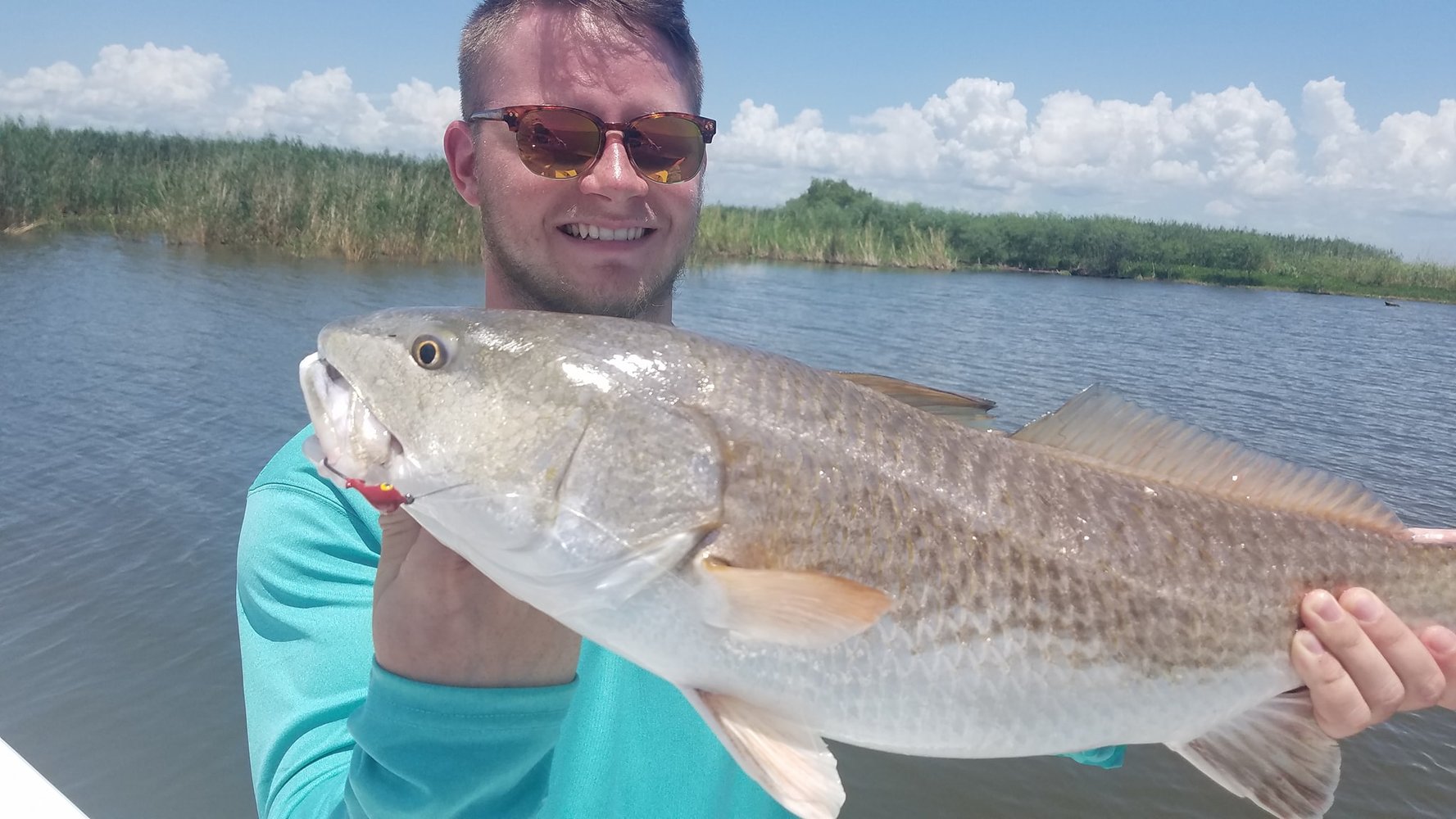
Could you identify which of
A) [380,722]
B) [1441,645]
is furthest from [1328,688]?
[380,722]

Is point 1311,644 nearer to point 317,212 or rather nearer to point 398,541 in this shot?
point 398,541

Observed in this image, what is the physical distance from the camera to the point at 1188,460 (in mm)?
2055

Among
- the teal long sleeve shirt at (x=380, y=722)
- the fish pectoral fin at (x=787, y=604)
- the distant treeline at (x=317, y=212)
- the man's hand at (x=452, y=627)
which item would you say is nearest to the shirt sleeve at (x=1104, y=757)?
the teal long sleeve shirt at (x=380, y=722)

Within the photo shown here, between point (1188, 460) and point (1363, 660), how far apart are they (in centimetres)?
57

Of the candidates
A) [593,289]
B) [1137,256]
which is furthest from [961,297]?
[593,289]

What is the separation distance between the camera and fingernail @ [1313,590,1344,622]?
1906 mm

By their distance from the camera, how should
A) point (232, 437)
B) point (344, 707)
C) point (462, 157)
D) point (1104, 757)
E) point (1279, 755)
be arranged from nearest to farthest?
point (344, 707)
point (1279, 755)
point (1104, 757)
point (462, 157)
point (232, 437)

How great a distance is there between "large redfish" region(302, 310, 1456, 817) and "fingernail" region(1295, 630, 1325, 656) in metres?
0.04

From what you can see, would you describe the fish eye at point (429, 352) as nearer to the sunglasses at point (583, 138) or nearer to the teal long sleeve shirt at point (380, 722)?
the teal long sleeve shirt at point (380, 722)

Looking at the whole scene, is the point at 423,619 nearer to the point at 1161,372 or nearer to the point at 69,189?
the point at 1161,372

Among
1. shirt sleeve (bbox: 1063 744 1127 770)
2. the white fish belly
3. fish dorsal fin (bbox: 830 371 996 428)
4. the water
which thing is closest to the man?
the white fish belly

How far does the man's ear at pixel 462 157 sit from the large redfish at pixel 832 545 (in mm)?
1398

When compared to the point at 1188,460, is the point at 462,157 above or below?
above

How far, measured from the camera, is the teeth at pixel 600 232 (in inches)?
106
